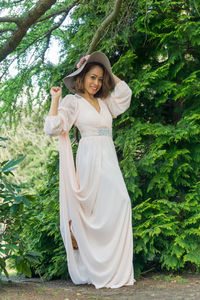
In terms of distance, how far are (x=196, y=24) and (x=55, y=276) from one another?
11.3ft

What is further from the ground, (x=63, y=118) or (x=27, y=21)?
(x=27, y=21)

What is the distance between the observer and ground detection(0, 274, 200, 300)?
11.0ft

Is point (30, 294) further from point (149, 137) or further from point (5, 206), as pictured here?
point (149, 137)

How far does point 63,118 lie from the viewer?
13.0ft

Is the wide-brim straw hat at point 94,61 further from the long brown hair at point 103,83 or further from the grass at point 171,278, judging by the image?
the grass at point 171,278

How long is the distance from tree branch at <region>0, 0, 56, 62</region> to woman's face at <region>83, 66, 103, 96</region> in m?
0.74

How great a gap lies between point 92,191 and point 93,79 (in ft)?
3.73

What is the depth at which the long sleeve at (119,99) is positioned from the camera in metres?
4.28

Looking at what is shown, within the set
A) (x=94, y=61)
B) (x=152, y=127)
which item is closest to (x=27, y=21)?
(x=94, y=61)

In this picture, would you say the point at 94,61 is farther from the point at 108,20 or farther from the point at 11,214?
the point at 11,214

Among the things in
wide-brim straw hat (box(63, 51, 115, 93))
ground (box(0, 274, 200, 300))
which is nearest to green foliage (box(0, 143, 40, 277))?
ground (box(0, 274, 200, 300))

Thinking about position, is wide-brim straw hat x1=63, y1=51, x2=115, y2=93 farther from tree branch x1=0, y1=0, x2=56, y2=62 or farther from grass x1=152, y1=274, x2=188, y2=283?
grass x1=152, y1=274, x2=188, y2=283

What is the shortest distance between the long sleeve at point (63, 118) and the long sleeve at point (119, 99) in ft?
1.38

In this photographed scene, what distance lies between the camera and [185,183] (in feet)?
14.9
